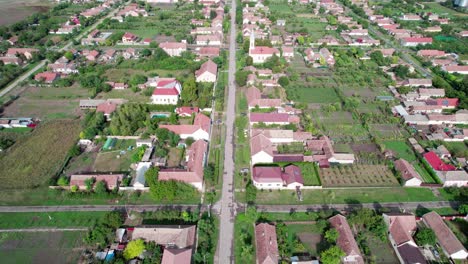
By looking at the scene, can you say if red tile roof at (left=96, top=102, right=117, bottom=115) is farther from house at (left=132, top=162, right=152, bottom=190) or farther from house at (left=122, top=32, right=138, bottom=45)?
house at (left=122, top=32, right=138, bottom=45)

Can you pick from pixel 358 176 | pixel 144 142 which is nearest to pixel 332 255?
pixel 358 176

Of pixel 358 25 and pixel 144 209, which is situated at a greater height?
pixel 358 25

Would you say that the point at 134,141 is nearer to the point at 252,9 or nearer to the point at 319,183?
the point at 319,183

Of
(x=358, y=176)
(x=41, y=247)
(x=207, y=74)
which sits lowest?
(x=41, y=247)

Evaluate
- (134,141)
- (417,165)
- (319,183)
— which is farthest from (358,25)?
(134,141)

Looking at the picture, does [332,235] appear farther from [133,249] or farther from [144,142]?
[144,142]
